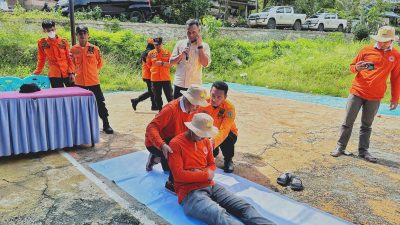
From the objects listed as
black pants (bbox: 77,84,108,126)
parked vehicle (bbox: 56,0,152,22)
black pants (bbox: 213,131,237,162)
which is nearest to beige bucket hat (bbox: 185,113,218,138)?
black pants (bbox: 213,131,237,162)

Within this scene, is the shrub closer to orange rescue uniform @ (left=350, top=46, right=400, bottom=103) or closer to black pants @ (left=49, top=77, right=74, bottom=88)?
black pants @ (left=49, top=77, right=74, bottom=88)

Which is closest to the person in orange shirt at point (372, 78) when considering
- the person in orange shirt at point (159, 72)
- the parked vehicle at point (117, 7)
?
the person in orange shirt at point (159, 72)

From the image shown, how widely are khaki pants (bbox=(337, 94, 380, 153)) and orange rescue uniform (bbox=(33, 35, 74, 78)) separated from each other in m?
4.16

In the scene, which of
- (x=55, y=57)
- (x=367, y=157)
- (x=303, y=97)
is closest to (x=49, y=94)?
(x=55, y=57)

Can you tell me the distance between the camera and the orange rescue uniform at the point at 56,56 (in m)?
5.20

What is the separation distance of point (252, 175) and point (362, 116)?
72.0 inches

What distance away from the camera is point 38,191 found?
3379 millimetres

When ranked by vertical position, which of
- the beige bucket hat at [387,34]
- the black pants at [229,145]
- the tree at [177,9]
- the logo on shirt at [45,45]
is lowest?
the black pants at [229,145]

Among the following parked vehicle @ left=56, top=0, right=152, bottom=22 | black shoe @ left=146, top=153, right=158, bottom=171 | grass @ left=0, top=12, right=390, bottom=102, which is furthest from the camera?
parked vehicle @ left=56, top=0, right=152, bottom=22

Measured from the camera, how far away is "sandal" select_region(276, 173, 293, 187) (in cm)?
372

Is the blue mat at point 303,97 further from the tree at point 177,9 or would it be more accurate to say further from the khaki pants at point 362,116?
the tree at point 177,9

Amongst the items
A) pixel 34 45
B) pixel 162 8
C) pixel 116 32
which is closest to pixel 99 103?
pixel 34 45

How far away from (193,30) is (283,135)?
2.57 m

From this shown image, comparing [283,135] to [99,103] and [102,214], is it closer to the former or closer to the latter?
Answer: [99,103]
